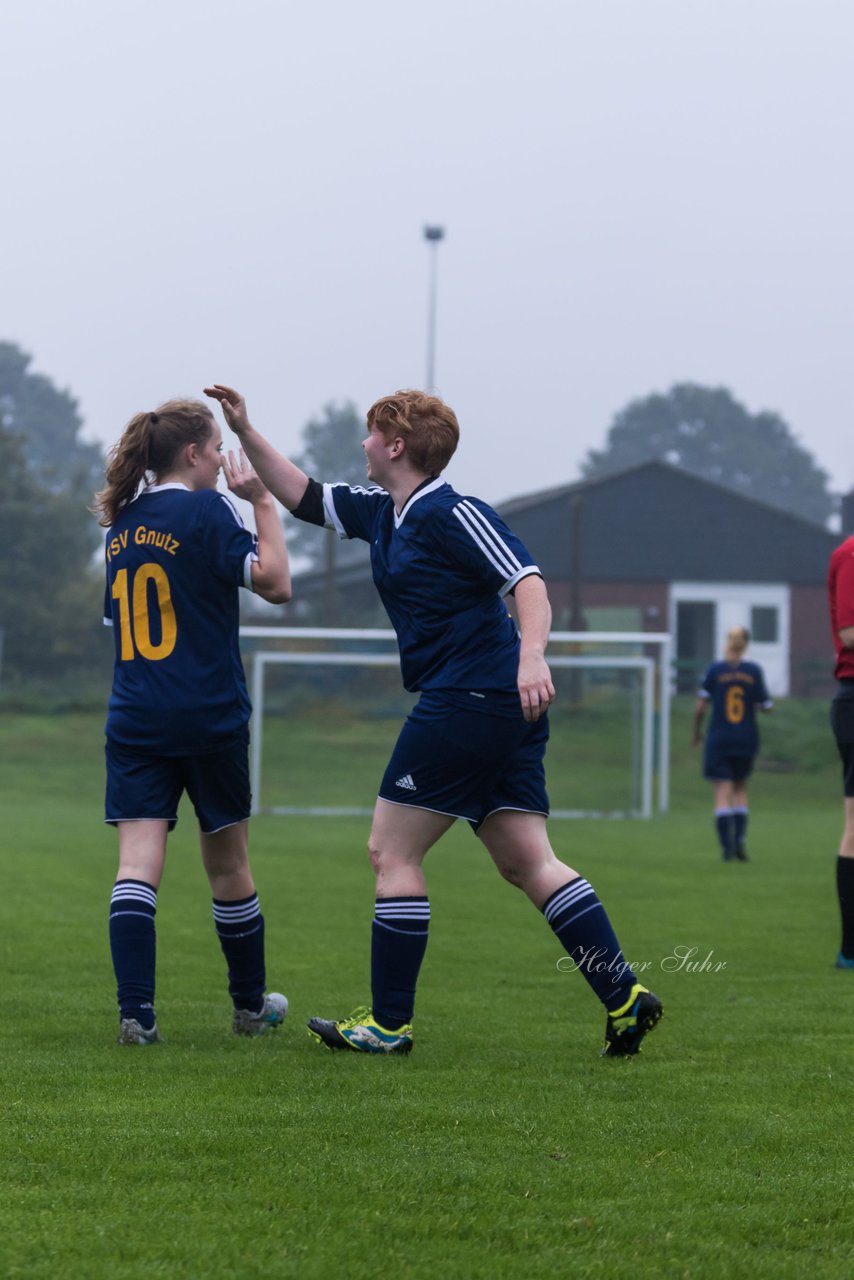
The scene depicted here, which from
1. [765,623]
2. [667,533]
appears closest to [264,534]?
[765,623]

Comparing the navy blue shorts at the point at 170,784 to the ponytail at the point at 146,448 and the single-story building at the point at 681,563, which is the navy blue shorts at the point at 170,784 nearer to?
the ponytail at the point at 146,448

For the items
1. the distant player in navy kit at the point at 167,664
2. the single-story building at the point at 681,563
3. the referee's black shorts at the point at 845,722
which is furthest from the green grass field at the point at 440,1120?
the single-story building at the point at 681,563

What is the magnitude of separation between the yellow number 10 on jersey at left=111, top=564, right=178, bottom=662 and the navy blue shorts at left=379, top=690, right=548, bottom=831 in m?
0.78

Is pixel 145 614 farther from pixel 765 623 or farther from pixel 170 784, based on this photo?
pixel 765 623


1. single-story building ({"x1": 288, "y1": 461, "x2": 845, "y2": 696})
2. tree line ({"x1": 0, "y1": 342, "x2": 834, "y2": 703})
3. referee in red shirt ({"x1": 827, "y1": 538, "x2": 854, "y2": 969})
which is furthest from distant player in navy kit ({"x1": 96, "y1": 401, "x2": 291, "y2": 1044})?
tree line ({"x1": 0, "y1": 342, "x2": 834, "y2": 703})

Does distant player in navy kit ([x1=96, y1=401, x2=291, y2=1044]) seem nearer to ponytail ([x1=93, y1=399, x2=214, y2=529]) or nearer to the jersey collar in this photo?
ponytail ([x1=93, y1=399, x2=214, y2=529])

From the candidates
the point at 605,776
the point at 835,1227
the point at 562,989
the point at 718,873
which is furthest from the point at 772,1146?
the point at 605,776

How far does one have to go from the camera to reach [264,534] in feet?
15.9

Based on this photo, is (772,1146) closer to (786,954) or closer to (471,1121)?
(471,1121)

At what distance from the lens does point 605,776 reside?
23859mm

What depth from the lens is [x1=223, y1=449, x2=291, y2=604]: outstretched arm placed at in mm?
4723

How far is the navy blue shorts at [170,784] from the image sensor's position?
4855mm

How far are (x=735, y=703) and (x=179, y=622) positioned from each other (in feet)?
34.3

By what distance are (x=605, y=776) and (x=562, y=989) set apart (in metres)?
17.8
